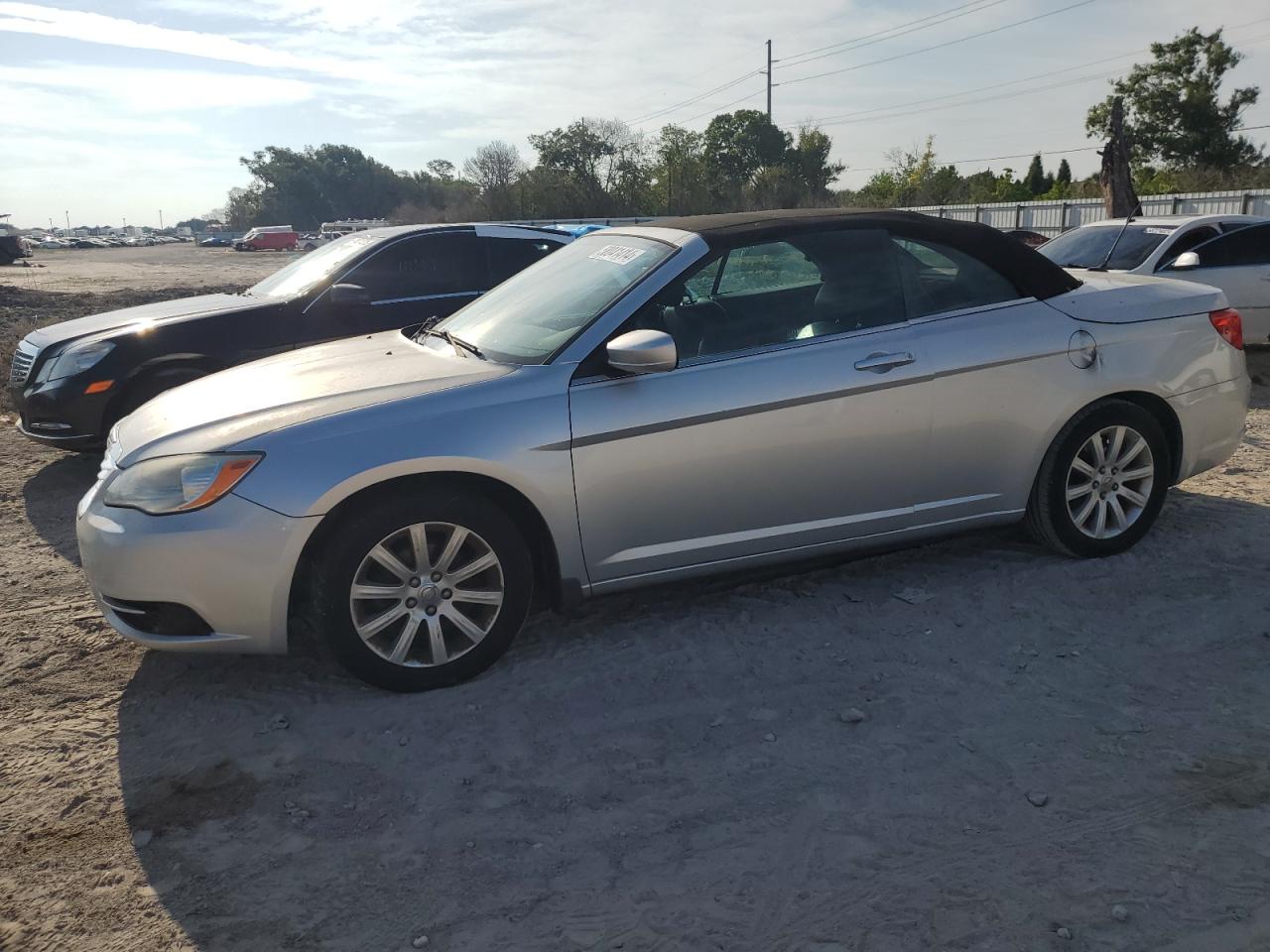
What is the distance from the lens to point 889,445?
4.36 meters

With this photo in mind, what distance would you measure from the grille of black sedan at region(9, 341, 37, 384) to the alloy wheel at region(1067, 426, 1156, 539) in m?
6.63

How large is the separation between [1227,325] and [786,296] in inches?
91.6

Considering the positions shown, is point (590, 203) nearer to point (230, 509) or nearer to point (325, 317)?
point (325, 317)

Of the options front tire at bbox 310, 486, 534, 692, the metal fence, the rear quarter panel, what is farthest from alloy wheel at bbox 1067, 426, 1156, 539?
the metal fence

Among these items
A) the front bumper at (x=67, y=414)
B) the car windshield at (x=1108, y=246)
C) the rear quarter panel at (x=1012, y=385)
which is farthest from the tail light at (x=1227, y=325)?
the front bumper at (x=67, y=414)

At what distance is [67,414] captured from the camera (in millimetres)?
6770

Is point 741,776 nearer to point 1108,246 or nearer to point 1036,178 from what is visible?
point 1108,246

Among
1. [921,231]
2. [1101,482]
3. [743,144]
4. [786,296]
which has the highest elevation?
[743,144]

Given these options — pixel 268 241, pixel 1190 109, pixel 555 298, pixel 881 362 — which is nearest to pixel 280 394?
pixel 555 298

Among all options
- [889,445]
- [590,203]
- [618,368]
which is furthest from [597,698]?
[590,203]

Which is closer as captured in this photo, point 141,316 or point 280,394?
point 280,394

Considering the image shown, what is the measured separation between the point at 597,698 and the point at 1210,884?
1980 millimetres

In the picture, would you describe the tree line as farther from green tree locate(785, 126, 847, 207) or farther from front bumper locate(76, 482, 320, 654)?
front bumper locate(76, 482, 320, 654)

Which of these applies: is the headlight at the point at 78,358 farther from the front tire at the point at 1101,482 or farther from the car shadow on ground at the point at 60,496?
the front tire at the point at 1101,482
